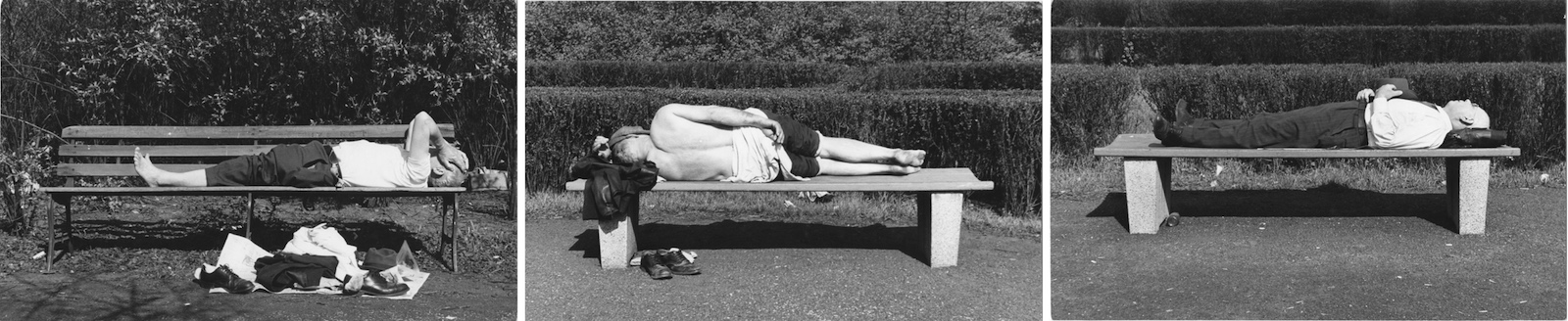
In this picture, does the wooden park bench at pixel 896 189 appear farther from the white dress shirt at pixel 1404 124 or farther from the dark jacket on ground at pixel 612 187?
the white dress shirt at pixel 1404 124

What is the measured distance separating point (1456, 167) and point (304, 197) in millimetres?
5256

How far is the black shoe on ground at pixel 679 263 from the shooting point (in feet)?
15.6

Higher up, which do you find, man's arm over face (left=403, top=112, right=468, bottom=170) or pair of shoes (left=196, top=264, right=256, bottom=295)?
man's arm over face (left=403, top=112, right=468, bottom=170)

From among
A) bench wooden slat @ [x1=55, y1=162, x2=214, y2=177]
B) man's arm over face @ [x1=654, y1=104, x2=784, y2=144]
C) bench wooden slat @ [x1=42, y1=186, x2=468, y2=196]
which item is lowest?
bench wooden slat @ [x1=42, y1=186, x2=468, y2=196]

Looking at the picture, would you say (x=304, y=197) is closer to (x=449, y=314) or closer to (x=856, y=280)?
(x=449, y=314)

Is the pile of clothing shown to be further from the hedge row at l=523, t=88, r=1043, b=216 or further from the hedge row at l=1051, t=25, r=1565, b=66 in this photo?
the hedge row at l=1051, t=25, r=1565, b=66

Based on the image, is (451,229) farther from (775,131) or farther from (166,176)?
(775,131)

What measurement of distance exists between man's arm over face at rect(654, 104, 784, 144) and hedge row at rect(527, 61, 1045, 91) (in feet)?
7.37

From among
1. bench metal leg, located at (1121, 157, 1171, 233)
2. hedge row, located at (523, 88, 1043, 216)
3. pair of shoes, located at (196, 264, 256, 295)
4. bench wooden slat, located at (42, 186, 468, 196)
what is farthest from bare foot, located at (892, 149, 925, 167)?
pair of shoes, located at (196, 264, 256, 295)

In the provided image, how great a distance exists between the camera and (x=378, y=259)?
200 inches

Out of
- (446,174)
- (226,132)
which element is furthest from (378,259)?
(226,132)

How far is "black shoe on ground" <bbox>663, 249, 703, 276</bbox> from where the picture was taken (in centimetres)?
477

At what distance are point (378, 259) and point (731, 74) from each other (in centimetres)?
284

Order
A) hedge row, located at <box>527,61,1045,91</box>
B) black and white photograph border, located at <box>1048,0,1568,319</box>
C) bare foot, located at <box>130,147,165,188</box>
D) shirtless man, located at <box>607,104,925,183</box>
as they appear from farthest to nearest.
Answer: hedge row, located at <box>527,61,1045,91</box> < bare foot, located at <box>130,147,165,188</box> < shirtless man, located at <box>607,104,925,183</box> < black and white photograph border, located at <box>1048,0,1568,319</box>
